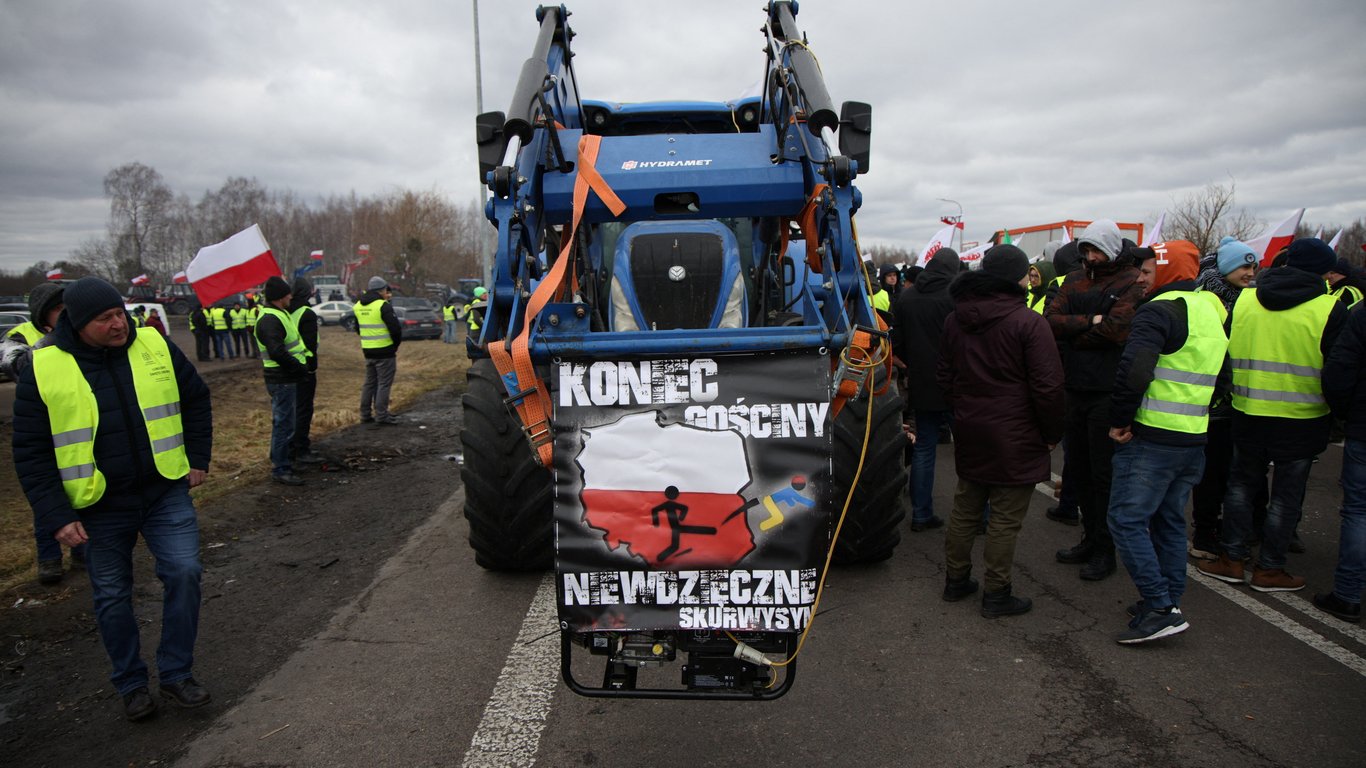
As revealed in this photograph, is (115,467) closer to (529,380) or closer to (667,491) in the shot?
(529,380)

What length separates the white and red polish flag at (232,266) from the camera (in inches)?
347

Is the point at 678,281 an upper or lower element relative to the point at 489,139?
lower

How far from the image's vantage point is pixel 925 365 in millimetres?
5844

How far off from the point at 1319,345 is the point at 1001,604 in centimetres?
238

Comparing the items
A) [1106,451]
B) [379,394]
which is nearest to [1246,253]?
[1106,451]

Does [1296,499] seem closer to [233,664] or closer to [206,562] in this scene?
[233,664]

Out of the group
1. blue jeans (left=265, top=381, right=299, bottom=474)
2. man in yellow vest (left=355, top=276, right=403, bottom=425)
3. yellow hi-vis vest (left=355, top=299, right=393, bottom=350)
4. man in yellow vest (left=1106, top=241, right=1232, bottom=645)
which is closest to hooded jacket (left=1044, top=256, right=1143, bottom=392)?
man in yellow vest (left=1106, top=241, right=1232, bottom=645)

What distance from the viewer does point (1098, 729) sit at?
10.5 feet

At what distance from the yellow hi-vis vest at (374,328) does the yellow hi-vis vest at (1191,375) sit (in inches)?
358

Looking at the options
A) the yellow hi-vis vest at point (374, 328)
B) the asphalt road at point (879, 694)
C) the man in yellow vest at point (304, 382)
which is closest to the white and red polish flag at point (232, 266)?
the man in yellow vest at point (304, 382)

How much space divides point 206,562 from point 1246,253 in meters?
7.23

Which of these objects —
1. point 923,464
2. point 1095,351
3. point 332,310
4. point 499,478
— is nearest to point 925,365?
point 923,464

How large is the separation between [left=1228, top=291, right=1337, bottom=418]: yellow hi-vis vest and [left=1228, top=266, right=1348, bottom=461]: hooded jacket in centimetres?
3

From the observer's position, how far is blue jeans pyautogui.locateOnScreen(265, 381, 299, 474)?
24.5 feet
